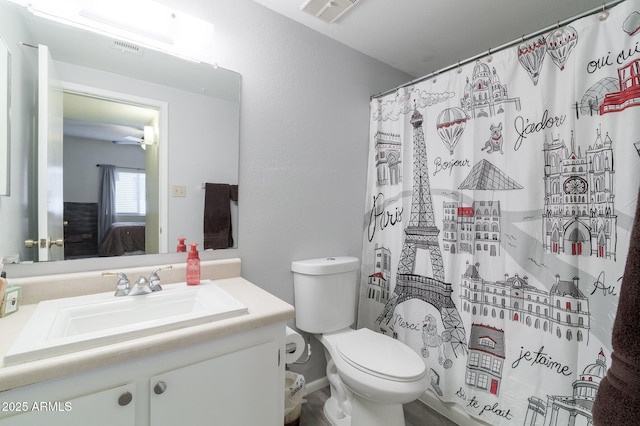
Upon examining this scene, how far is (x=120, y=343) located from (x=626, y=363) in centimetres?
108

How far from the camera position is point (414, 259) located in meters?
1.77

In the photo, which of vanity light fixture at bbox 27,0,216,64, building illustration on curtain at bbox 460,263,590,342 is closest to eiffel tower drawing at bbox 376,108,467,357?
building illustration on curtain at bbox 460,263,590,342

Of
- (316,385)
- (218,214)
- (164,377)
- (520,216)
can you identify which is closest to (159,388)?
(164,377)

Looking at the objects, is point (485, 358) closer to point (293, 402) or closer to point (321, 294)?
point (321, 294)

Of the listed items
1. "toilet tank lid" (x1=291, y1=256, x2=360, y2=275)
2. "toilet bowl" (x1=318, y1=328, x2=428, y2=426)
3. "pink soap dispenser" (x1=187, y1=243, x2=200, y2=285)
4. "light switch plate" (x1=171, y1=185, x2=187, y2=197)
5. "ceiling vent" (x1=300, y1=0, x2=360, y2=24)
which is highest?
"ceiling vent" (x1=300, y1=0, x2=360, y2=24)

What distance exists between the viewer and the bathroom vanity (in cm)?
66

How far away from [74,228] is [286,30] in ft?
4.91

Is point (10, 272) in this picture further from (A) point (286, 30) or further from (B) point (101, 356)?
(A) point (286, 30)

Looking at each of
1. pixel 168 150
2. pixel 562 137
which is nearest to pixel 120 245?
pixel 168 150

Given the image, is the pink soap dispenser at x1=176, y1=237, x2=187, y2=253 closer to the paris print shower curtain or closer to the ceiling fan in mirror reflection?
the ceiling fan in mirror reflection

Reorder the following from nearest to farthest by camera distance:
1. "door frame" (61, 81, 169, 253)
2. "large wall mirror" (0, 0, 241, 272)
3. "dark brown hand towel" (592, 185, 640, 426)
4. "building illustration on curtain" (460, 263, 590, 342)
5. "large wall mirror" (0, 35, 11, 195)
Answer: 1. "dark brown hand towel" (592, 185, 640, 426)
2. "large wall mirror" (0, 35, 11, 195)
3. "large wall mirror" (0, 0, 241, 272)
4. "building illustration on curtain" (460, 263, 590, 342)
5. "door frame" (61, 81, 169, 253)

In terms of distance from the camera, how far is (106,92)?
117 centimetres

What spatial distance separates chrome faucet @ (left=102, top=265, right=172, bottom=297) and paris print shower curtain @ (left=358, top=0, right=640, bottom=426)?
4.61 ft

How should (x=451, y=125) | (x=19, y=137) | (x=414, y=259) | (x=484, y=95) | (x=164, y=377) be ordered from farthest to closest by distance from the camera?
(x=414, y=259) < (x=451, y=125) < (x=484, y=95) < (x=19, y=137) < (x=164, y=377)
